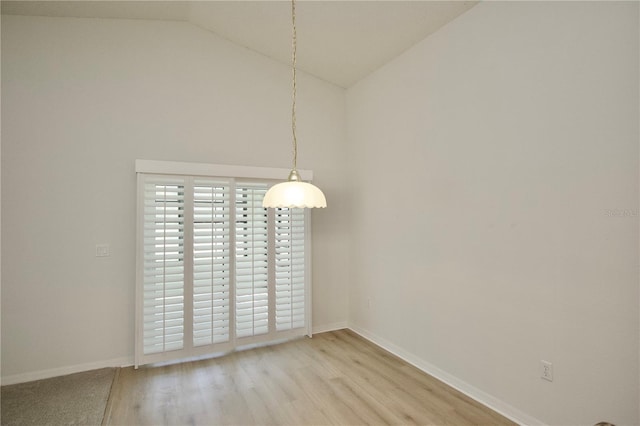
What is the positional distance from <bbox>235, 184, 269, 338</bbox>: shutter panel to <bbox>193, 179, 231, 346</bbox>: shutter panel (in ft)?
0.40

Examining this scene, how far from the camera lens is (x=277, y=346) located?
3621 millimetres

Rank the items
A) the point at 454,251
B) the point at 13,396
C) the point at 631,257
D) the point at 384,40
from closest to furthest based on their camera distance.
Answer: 1. the point at 631,257
2. the point at 13,396
3. the point at 454,251
4. the point at 384,40

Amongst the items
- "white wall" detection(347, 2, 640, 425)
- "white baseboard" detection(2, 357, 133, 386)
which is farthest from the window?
"white wall" detection(347, 2, 640, 425)

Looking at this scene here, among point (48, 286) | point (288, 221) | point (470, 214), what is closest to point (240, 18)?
point (288, 221)

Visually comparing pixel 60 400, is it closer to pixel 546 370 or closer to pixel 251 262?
pixel 251 262

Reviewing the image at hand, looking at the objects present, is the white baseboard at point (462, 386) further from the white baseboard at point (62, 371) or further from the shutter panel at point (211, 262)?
the white baseboard at point (62, 371)

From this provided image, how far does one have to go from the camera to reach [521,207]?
2.28 m

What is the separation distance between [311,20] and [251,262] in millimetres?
2467

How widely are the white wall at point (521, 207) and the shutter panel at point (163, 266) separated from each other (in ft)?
7.14

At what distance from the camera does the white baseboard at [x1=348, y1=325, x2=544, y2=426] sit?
227 cm

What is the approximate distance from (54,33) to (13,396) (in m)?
3.12

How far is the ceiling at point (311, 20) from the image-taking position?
2.78 meters

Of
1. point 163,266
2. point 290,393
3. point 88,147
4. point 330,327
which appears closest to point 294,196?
point 290,393

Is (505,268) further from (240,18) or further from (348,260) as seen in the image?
(240,18)
